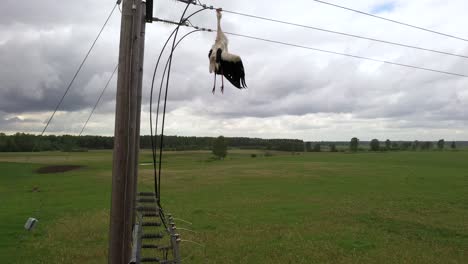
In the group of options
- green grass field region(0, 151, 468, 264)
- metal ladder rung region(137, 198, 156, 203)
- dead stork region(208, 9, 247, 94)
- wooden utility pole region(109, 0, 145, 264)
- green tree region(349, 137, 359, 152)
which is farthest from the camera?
green tree region(349, 137, 359, 152)

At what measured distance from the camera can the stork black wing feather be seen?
6281mm

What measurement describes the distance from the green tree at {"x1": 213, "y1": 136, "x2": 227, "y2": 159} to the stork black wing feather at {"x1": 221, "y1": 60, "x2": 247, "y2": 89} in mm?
103504

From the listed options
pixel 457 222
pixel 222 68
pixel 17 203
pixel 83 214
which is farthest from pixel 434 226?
pixel 17 203

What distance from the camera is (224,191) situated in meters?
33.9

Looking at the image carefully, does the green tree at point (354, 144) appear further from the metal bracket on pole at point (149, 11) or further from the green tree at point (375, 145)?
the metal bracket on pole at point (149, 11)

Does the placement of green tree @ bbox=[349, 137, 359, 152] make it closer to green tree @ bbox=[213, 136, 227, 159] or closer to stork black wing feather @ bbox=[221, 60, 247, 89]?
green tree @ bbox=[213, 136, 227, 159]

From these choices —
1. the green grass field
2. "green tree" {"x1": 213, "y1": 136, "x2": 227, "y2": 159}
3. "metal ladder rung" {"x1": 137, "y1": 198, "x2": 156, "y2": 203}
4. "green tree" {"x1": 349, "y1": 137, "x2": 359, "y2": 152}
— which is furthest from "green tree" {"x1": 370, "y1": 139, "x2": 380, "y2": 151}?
"metal ladder rung" {"x1": 137, "y1": 198, "x2": 156, "y2": 203}

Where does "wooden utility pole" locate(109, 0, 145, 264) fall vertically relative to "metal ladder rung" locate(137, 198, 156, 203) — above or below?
above

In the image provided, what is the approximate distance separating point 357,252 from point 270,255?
9.79ft

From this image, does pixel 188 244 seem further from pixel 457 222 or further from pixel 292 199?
pixel 292 199

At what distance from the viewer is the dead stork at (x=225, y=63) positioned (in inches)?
247

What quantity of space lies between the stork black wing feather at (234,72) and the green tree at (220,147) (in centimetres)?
10350

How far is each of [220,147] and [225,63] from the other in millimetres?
104433

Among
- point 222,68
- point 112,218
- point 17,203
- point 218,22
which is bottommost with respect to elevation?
point 17,203
